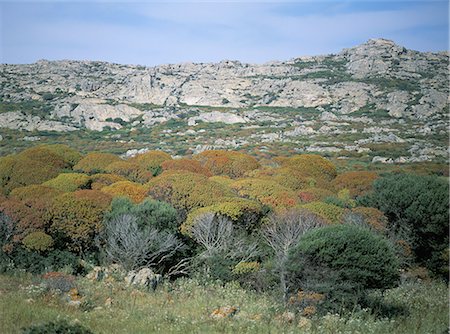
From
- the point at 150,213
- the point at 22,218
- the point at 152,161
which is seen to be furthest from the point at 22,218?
the point at 152,161

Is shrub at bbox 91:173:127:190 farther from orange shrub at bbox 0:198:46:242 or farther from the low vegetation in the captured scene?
orange shrub at bbox 0:198:46:242

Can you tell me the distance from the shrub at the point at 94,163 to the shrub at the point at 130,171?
2.02 ft

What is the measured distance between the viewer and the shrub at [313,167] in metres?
32.2

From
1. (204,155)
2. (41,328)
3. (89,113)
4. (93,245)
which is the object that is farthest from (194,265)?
(89,113)

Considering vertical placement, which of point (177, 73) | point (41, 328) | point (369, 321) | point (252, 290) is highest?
point (177, 73)

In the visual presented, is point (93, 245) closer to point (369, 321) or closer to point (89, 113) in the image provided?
point (369, 321)

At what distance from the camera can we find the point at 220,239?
15938 millimetres

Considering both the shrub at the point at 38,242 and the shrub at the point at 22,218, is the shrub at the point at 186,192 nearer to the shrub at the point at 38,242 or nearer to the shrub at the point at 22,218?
the shrub at the point at 22,218

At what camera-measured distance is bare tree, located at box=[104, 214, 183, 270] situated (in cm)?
1409

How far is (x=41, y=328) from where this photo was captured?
20.5 ft

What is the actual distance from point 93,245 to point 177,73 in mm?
130001

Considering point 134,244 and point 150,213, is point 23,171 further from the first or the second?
point 134,244

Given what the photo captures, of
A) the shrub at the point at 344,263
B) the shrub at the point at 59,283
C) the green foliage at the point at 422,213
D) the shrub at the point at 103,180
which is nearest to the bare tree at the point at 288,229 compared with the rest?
the shrub at the point at 344,263

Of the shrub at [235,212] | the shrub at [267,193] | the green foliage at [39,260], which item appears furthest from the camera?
the shrub at [267,193]
